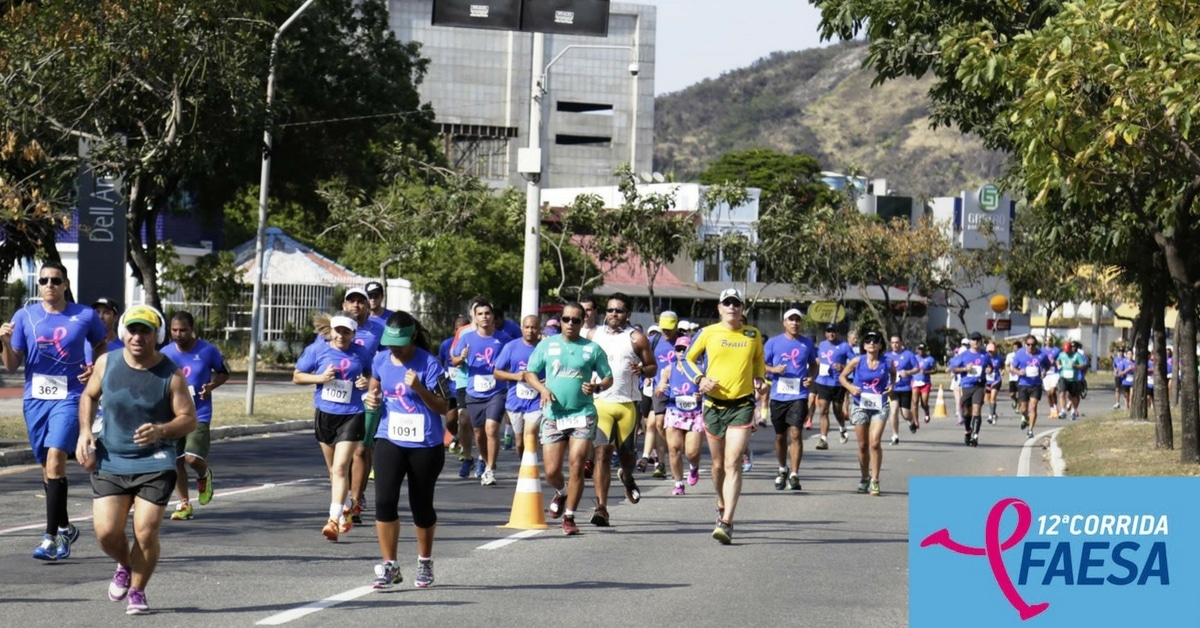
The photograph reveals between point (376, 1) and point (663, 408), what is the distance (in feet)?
94.3

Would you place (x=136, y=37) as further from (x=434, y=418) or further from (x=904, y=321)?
(x=904, y=321)

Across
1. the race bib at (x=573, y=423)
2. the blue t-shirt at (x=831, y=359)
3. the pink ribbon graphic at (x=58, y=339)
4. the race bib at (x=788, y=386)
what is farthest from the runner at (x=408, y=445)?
the blue t-shirt at (x=831, y=359)

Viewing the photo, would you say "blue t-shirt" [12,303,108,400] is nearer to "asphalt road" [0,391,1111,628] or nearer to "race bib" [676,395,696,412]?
"asphalt road" [0,391,1111,628]

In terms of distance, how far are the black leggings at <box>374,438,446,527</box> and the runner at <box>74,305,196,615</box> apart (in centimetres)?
150

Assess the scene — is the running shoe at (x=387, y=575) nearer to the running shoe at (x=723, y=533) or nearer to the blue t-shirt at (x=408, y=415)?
the blue t-shirt at (x=408, y=415)

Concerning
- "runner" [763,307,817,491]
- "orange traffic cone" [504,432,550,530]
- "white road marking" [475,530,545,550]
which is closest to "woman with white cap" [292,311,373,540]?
"white road marking" [475,530,545,550]

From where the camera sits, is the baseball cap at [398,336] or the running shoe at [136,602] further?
the baseball cap at [398,336]

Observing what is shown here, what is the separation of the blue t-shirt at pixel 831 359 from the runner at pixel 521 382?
Answer: 17.1ft

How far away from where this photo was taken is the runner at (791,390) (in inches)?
758

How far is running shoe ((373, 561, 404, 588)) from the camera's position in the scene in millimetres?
10914

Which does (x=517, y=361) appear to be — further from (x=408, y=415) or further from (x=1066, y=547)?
(x=1066, y=547)

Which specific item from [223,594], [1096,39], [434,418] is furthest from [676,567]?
[1096,39]

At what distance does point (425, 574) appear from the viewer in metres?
11.1

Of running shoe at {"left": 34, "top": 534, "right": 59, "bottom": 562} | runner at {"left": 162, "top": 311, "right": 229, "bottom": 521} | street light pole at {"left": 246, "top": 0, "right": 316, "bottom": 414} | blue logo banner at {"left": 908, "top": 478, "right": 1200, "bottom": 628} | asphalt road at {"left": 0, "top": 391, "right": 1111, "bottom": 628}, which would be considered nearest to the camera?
blue logo banner at {"left": 908, "top": 478, "right": 1200, "bottom": 628}
